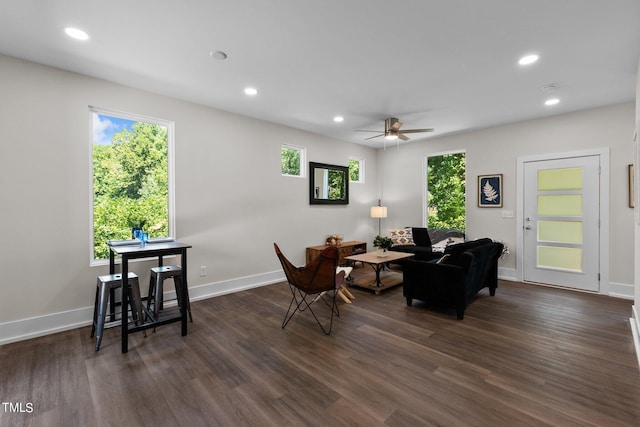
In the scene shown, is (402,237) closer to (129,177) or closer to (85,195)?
(129,177)

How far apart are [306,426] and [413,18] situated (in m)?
2.99

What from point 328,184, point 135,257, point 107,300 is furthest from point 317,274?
point 328,184

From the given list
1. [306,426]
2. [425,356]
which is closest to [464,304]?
[425,356]

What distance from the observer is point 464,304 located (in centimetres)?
329

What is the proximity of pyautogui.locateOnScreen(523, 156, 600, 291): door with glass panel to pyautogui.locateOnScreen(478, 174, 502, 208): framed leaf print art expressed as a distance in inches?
16.0

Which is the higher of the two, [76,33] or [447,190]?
[76,33]

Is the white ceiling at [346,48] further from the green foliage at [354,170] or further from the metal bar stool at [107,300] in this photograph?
the green foliage at [354,170]

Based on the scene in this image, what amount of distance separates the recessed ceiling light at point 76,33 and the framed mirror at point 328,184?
3682 millimetres

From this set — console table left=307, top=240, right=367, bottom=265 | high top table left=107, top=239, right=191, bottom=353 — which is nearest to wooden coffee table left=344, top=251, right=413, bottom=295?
console table left=307, top=240, right=367, bottom=265

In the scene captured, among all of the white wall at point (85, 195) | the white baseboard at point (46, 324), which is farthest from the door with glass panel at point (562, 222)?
the white baseboard at point (46, 324)

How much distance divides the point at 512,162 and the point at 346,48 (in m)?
4.01

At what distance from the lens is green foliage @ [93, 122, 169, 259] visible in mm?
3381

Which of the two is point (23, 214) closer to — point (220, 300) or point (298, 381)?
point (220, 300)

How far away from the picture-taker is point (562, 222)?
4.60m
